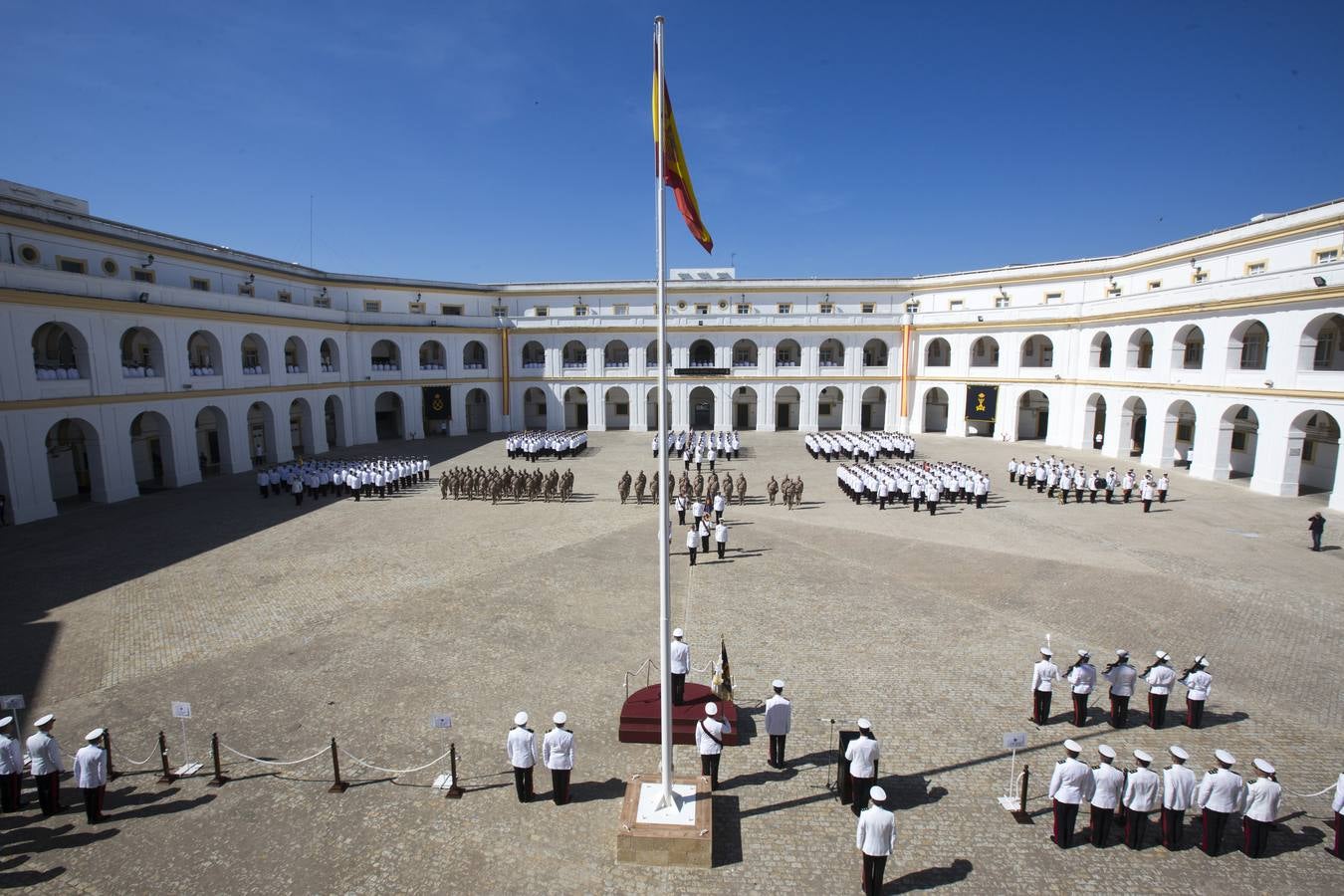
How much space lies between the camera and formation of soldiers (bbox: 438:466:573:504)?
77.5ft

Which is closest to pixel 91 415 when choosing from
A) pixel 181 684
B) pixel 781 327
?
pixel 181 684

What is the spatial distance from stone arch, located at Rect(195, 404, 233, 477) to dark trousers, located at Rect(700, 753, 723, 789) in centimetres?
2820

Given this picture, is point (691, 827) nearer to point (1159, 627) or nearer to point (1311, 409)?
point (1159, 627)

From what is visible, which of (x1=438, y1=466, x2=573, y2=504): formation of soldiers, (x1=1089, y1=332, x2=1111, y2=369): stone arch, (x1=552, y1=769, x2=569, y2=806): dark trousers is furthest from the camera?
(x1=1089, y1=332, x2=1111, y2=369): stone arch

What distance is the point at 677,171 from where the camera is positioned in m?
6.88

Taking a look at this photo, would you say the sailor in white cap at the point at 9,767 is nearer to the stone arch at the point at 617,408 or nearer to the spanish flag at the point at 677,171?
the spanish flag at the point at 677,171

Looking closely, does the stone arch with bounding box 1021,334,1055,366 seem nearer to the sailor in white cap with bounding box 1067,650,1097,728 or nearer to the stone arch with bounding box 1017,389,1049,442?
the stone arch with bounding box 1017,389,1049,442

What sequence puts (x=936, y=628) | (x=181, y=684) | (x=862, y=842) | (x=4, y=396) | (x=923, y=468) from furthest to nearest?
(x=923, y=468) → (x=4, y=396) → (x=936, y=628) → (x=181, y=684) → (x=862, y=842)

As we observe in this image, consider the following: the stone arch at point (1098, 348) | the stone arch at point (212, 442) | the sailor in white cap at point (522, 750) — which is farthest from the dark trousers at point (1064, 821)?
the stone arch at point (1098, 348)

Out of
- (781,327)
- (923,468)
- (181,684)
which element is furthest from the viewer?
(781,327)

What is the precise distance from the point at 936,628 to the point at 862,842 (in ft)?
22.7

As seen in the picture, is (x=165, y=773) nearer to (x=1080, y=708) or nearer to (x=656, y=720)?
(x=656, y=720)

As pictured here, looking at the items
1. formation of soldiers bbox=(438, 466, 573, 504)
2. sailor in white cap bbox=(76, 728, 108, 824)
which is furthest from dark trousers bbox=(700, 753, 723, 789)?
formation of soldiers bbox=(438, 466, 573, 504)

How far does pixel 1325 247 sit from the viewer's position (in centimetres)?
2533
